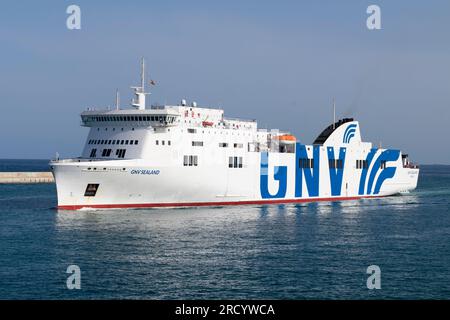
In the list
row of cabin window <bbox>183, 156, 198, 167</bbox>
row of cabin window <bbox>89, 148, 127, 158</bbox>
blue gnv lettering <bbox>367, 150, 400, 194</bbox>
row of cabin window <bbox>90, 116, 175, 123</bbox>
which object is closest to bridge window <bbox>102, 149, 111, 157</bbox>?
row of cabin window <bbox>89, 148, 127, 158</bbox>

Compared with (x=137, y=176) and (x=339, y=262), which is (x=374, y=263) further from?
(x=137, y=176)

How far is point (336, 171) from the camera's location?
56062mm

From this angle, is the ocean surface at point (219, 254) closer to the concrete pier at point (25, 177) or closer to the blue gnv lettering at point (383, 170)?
the blue gnv lettering at point (383, 170)

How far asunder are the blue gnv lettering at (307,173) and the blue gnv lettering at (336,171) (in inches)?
81.1

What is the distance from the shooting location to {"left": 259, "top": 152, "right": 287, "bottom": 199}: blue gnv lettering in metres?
48.3

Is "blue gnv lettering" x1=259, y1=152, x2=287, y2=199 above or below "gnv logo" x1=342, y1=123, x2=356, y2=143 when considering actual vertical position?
below

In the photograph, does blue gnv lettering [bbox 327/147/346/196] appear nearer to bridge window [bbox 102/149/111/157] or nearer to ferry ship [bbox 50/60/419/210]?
ferry ship [bbox 50/60/419/210]

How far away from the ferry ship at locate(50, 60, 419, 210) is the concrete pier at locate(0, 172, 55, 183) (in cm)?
5557

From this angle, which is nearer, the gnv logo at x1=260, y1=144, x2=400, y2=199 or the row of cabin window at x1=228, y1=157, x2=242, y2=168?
the row of cabin window at x1=228, y1=157, x2=242, y2=168

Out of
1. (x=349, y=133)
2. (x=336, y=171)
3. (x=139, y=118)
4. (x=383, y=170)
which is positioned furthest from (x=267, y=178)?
(x=383, y=170)

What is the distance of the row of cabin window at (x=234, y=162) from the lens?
4559cm

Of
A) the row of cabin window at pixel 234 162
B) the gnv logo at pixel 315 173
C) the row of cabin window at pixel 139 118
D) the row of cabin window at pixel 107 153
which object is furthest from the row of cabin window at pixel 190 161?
the gnv logo at pixel 315 173
